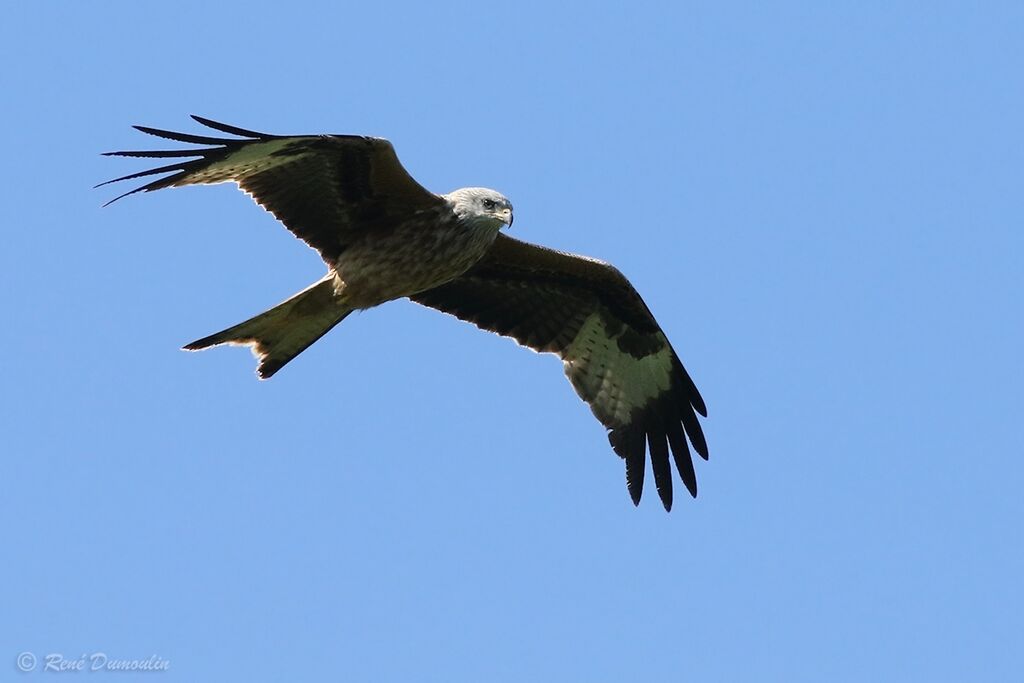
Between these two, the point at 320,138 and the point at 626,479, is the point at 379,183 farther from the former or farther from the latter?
the point at 626,479

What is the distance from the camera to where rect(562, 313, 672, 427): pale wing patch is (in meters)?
11.7

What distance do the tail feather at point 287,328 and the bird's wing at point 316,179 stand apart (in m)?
0.28

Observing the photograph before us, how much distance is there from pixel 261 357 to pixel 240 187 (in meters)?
1.14

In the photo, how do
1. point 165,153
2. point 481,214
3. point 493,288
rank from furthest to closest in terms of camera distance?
1. point 493,288
2. point 481,214
3. point 165,153

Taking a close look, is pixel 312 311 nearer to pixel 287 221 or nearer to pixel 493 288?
pixel 287 221

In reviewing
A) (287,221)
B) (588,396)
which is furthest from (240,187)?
(588,396)

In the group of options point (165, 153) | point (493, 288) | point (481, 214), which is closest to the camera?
point (165, 153)

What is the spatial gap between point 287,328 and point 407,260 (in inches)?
36.7

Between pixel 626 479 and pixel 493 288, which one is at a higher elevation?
pixel 493 288

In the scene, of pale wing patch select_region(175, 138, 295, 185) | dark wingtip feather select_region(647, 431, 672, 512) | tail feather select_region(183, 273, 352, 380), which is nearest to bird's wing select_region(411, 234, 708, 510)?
dark wingtip feather select_region(647, 431, 672, 512)

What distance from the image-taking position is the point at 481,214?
9.84m

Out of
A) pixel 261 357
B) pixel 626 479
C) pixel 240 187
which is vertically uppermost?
pixel 240 187

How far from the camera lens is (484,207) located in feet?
32.3

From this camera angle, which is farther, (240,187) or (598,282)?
(598,282)
